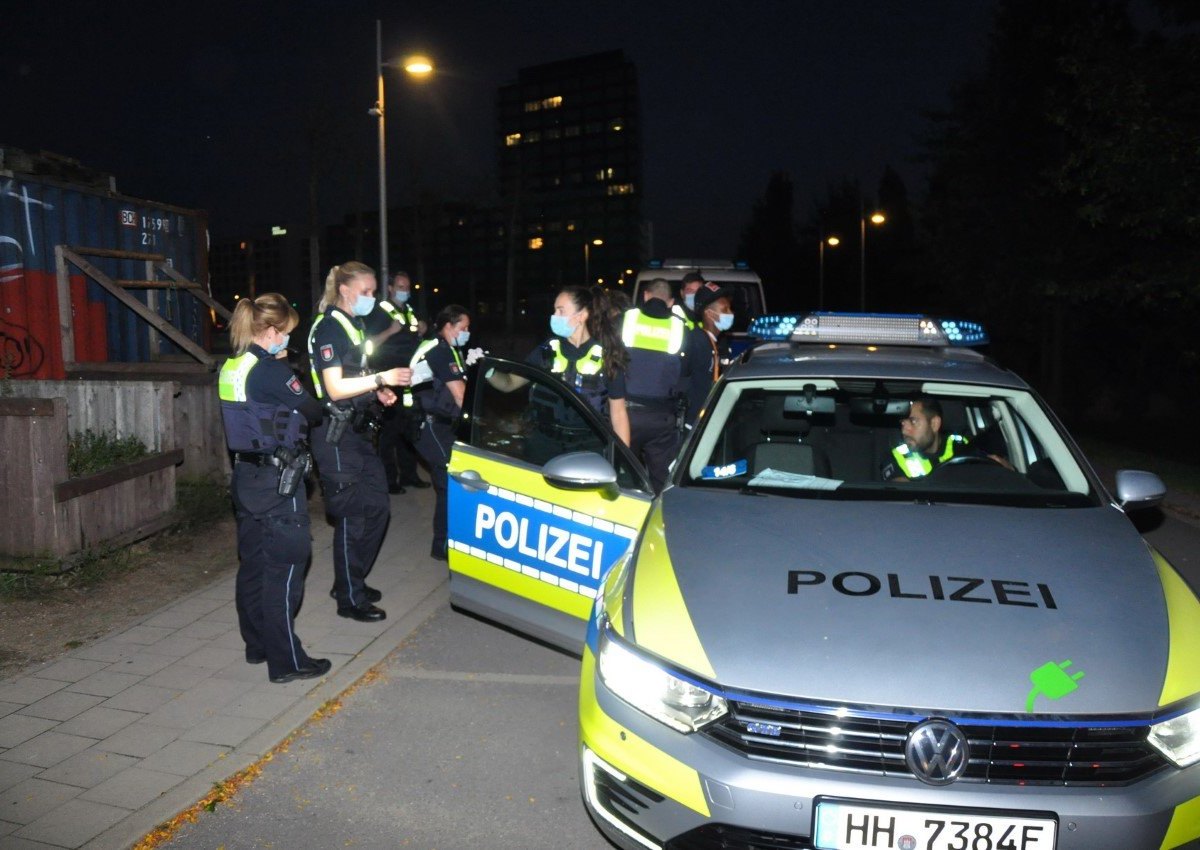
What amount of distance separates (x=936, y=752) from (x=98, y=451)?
22.4ft

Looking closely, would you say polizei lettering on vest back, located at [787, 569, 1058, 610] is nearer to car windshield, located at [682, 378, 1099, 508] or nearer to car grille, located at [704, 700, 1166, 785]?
car grille, located at [704, 700, 1166, 785]

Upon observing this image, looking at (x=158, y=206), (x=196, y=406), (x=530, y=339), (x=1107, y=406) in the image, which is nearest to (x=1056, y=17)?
(x=1107, y=406)

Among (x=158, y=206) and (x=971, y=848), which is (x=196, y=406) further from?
(x=971, y=848)

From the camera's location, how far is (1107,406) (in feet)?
114

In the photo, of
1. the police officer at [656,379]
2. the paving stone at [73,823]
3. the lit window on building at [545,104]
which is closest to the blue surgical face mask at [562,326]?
the police officer at [656,379]

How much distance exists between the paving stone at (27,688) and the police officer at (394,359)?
4.52 m

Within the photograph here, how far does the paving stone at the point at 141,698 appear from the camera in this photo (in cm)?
503

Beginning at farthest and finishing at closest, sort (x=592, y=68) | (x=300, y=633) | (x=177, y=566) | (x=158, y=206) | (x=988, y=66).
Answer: (x=592, y=68)
(x=988, y=66)
(x=158, y=206)
(x=177, y=566)
(x=300, y=633)

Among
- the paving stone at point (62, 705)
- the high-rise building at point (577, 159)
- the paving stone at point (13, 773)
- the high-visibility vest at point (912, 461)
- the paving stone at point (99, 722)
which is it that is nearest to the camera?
the paving stone at point (13, 773)

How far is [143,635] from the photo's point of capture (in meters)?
6.09

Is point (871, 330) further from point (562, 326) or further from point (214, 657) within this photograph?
point (214, 657)

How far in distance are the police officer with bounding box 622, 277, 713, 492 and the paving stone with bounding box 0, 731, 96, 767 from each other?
152 inches

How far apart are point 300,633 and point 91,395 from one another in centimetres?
345

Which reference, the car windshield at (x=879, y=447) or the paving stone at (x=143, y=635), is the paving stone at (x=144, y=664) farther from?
the car windshield at (x=879, y=447)
